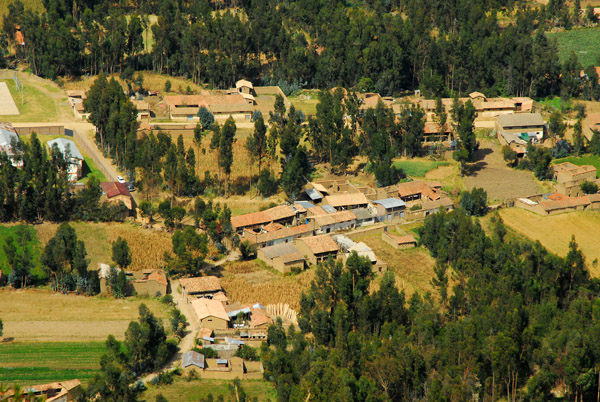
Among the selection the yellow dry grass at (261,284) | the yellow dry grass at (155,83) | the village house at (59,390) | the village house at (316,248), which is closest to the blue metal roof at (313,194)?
the village house at (316,248)

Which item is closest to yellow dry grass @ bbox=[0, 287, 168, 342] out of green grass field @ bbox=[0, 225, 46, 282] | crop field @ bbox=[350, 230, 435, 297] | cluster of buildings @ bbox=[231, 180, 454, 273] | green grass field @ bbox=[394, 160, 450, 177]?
green grass field @ bbox=[0, 225, 46, 282]

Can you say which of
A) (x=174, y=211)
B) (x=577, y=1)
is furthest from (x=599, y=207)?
(x=577, y=1)

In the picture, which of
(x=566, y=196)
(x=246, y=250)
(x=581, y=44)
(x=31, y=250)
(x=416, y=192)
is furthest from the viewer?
(x=581, y=44)

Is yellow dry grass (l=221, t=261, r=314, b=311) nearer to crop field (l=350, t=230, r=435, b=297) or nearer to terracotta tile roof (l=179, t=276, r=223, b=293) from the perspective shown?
terracotta tile roof (l=179, t=276, r=223, b=293)

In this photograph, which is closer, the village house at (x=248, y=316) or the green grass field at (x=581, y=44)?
the village house at (x=248, y=316)

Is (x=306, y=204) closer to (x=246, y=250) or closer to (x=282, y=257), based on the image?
(x=246, y=250)

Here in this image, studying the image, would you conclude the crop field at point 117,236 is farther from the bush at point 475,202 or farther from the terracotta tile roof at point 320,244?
the bush at point 475,202

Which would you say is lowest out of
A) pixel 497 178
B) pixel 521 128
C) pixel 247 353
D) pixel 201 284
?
pixel 247 353

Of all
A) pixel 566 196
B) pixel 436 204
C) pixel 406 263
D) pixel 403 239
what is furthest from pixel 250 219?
pixel 566 196
